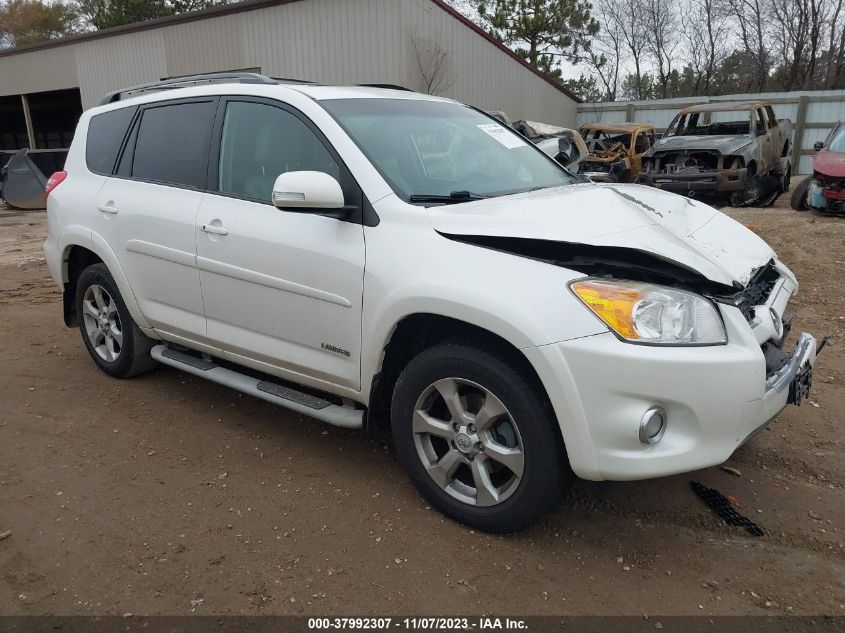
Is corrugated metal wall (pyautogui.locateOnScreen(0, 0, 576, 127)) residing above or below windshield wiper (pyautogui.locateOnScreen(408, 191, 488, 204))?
above

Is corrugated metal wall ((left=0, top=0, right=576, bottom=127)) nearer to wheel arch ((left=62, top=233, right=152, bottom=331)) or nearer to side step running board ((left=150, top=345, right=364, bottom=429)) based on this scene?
wheel arch ((left=62, top=233, right=152, bottom=331))

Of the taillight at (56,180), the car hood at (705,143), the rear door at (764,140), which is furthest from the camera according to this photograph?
the rear door at (764,140)

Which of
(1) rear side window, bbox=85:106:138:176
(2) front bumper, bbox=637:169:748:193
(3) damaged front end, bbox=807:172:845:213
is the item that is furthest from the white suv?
(2) front bumper, bbox=637:169:748:193

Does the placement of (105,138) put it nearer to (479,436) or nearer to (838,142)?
(479,436)

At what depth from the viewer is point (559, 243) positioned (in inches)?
102

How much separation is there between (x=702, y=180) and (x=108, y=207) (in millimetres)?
9878

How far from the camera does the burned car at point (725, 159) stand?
1141cm

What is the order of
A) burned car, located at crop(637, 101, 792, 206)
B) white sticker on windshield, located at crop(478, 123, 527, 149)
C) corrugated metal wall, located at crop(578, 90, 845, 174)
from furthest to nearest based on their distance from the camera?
corrugated metal wall, located at crop(578, 90, 845, 174), burned car, located at crop(637, 101, 792, 206), white sticker on windshield, located at crop(478, 123, 527, 149)

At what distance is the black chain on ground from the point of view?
9.58 feet

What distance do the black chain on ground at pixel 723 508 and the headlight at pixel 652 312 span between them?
3.20 feet

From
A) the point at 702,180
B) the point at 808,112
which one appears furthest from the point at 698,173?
the point at 808,112

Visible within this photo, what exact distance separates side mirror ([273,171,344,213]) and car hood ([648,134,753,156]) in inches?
406

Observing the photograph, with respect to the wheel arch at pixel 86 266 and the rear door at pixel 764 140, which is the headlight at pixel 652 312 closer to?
the wheel arch at pixel 86 266

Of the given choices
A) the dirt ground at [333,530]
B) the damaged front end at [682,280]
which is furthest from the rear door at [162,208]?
the damaged front end at [682,280]
